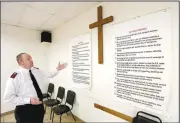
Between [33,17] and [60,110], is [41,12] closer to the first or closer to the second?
[33,17]

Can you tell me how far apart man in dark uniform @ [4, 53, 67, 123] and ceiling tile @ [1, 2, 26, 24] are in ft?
3.71

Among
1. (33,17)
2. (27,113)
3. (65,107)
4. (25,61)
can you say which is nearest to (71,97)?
(65,107)

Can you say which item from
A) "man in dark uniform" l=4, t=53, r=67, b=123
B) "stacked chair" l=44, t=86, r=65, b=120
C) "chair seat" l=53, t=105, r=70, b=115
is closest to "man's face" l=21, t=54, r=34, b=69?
"man in dark uniform" l=4, t=53, r=67, b=123

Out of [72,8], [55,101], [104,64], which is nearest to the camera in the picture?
[104,64]

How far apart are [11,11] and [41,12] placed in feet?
2.11

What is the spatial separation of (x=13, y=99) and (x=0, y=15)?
2211 mm

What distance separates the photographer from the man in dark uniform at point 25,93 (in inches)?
78.5

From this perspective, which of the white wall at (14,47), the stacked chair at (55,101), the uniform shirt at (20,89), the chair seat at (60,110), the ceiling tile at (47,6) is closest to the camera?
the uniform shirt at (20,89)

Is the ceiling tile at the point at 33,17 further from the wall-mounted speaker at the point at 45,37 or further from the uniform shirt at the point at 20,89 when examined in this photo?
the uniform shirt at the point at 20,89

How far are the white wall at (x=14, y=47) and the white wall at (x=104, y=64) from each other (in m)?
0.88

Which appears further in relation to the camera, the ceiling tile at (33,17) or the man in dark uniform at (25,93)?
the ceiling tile at (33,17)

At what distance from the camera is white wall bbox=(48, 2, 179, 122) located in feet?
4.91

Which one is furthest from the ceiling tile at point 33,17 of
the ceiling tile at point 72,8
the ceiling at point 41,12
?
the ceiling tile at point 72,8

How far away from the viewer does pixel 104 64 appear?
2.40m
